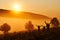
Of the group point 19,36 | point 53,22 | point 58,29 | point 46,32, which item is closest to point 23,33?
point 19,36

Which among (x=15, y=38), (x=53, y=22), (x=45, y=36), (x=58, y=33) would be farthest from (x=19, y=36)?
(x=53, y=22)

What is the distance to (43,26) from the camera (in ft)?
64.6

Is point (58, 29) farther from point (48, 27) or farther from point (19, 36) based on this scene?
point (19, 36)

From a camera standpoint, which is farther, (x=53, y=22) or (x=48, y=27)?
(x=53, y=22)

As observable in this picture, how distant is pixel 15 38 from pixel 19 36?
0.48 metres

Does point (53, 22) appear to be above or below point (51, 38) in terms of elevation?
above

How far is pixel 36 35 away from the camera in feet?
60.0

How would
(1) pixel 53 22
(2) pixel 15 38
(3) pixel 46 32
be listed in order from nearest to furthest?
(2) pixel 15 38 → (3) pixel 46 32 → (1) pixel 53 22

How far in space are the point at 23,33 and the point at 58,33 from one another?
3.06m

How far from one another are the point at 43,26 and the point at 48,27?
0.44 meters

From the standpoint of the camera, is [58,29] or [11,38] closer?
[11,38]

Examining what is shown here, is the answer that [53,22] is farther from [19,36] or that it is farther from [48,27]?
[19,36]

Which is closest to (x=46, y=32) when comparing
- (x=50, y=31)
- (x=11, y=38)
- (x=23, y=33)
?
(x=50, y=31)

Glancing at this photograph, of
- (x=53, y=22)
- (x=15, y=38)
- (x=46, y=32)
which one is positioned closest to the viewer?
(x=15, y=38)
